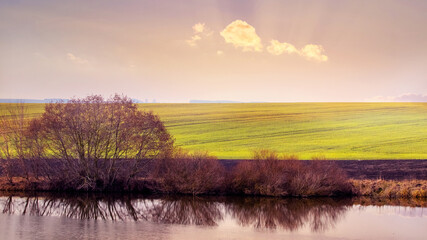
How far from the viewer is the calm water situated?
20.3 metres

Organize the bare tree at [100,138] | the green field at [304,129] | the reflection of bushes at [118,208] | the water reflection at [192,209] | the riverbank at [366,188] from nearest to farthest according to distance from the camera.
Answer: the water reflection at [192,209] < the reflection of bushes at [118,208] < the riverbank at [366,188] < the bare tree at [100,138] < the green field at [304,129]

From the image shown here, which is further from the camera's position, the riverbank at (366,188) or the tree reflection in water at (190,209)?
the riverbank at (366,188)

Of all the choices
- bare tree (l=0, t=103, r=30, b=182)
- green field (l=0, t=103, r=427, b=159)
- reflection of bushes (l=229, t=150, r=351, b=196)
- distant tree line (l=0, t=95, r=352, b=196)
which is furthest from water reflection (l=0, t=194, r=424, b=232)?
green field (l=0, t=103, r=427, b=159)

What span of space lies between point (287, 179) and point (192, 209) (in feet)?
26.5

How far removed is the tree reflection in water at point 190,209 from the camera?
23500 mm

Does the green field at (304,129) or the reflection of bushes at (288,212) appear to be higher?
the green field at (304,129)

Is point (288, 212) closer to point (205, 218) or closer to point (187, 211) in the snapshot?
point (205, 218)

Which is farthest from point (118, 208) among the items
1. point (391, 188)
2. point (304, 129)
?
point (304, 129)

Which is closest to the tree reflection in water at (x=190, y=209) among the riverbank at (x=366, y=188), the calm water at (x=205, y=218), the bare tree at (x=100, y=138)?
the calm water at (x=205, y=218)

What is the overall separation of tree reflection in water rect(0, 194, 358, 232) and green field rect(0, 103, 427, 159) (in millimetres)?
15982

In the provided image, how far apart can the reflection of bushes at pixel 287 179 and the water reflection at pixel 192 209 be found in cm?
112

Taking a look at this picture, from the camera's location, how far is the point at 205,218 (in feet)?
78.4

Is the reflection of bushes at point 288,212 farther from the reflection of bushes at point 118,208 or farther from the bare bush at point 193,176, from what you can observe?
the bare bush at point 193,176

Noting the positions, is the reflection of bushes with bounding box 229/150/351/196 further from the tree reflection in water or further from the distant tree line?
the tree reflection in water
